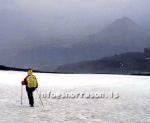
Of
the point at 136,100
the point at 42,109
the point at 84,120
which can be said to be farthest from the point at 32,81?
the point at 136,100

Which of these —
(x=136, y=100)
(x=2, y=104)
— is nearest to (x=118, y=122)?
(x=2, y=104)

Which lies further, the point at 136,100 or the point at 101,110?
the point at 136,100

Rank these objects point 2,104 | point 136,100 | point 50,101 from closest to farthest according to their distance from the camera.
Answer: point 2,104 → point 50,101 → point 136,100

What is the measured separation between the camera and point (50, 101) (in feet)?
71.7

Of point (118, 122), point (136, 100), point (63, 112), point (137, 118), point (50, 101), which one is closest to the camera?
point (118, 122)

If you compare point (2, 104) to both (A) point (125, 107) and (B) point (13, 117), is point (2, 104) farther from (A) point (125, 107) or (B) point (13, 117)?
(A) point (125, 107)

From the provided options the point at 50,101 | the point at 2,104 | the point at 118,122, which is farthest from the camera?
the point at 50,101

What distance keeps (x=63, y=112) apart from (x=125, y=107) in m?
3.70

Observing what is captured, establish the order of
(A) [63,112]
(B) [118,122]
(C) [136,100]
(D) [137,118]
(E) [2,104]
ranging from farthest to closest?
(C) [136,100]
(E) [2,104]
(A) [63,112]
(D) [137,118]
(B) [118,122]

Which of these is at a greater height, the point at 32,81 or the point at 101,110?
the point at 32,81

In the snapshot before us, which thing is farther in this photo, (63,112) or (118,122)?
(63,112)

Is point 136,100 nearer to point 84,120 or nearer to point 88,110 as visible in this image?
point 88,110

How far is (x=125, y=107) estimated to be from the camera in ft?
65.5

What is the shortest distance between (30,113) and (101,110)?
3.38 metres
